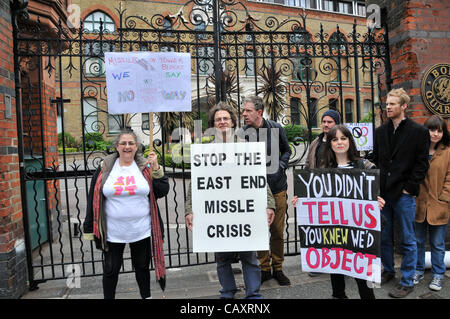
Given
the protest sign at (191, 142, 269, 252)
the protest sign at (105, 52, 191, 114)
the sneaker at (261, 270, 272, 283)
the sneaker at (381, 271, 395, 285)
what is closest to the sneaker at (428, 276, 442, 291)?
the sneaker at (381, 271, 395, 285)

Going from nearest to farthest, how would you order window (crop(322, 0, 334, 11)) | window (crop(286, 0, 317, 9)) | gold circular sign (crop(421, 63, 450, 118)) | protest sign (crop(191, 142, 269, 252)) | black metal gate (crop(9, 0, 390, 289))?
protest sign (crop(191, 142, 269, 252)), black metal gate (crop(9, 0, 390, 289)), gold circular sign (crop(421, 63, 450, 118)), window (crop(286, 0, 317, 9)), window (crop(322, 0, 334, 11))

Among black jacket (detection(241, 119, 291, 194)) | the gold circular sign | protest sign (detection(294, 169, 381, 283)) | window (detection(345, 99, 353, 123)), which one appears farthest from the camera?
window (detection(345, 99, 353, 123))

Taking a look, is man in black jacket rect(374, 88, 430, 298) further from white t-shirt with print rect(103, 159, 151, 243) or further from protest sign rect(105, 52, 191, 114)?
white t-shirt with print rect(103, 159, 151, 243)

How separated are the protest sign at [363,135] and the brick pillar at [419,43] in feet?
1.73

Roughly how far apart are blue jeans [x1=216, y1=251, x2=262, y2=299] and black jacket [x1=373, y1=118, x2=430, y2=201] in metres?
1.69

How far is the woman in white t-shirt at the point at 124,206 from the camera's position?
292 cm

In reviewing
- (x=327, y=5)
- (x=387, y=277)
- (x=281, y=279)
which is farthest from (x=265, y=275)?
(x=327, y=5)

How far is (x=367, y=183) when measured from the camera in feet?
9.50

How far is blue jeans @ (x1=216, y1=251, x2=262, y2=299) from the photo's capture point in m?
3.07

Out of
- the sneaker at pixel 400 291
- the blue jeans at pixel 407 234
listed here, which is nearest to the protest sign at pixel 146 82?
the blue jeans at pixel 407 234

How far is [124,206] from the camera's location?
2.92 metres

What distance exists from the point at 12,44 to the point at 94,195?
2230mm
